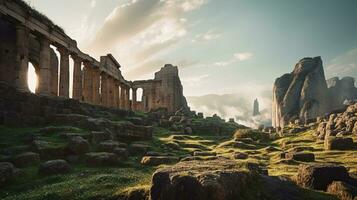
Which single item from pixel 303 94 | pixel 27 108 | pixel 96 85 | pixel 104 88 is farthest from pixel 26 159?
pixel 303 94

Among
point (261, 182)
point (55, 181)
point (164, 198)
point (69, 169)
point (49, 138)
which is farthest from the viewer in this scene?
point (49, 138)

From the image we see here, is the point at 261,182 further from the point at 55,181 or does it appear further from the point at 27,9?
the point at 27,9

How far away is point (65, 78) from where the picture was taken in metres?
40.5

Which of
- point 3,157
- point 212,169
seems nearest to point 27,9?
point 3,157

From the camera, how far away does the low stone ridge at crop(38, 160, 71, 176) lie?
48.1ft

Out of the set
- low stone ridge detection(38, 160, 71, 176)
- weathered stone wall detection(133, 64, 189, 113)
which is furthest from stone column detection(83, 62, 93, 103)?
weathered stone wall detection(133, 64, 189, 113)

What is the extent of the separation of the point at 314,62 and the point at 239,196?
10653cm

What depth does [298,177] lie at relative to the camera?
479 inches

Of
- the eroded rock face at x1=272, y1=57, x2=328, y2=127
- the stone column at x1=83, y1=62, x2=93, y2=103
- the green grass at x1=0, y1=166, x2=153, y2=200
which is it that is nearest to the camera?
the green grass at x1=0, y1=166, x2=153, y2=200

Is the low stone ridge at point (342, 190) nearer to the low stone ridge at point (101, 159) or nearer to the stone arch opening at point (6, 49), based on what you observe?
the low stone ridge at point (101, 159)

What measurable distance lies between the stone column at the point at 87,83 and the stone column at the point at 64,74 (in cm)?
773

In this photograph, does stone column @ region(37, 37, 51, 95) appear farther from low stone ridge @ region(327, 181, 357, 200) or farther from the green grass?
low stone ridge @ region(327, 181, 357, 200)

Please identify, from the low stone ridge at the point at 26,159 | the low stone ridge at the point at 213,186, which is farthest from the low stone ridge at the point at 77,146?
the low stone ridge at the point at 213,186

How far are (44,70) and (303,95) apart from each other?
8403 cm
